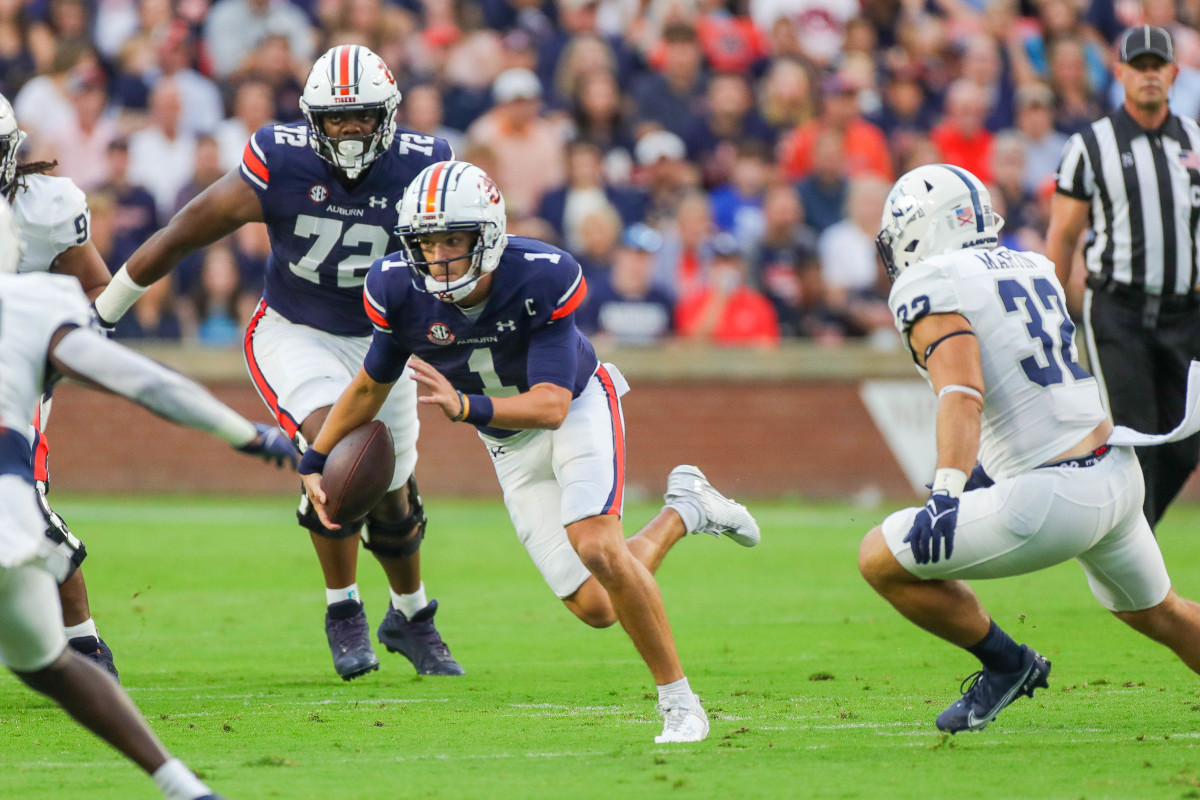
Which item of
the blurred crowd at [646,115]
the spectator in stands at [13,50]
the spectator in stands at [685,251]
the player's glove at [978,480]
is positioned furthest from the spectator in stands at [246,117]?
the player's glove at [978,480]

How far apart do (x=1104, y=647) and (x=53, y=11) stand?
1116cm

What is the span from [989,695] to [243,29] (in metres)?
11.2

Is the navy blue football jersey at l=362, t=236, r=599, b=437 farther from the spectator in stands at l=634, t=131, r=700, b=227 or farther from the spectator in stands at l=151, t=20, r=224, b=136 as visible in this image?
the spectator in stands at l=151, t=20, r=224, b=136

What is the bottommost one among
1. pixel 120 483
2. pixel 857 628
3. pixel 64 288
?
pixel 120 483

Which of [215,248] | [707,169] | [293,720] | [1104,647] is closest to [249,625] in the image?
[293,720]

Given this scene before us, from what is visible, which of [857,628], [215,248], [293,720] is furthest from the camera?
[215,248]

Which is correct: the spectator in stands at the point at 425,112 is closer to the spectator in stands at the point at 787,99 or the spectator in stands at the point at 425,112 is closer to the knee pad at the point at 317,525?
the spectator in stands at the point at 787,99

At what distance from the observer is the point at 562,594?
5.25m

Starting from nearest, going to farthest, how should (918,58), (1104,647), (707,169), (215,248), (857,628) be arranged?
(1104,647), (857,628), (215,248), (707,169), (918,58)

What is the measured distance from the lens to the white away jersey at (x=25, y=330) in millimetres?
3492

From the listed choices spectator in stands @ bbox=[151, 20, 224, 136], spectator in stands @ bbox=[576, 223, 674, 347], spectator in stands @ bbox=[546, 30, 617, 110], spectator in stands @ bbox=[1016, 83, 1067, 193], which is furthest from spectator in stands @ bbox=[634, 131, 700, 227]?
spectator in stands @ bbox=[151, 20, 224, 136]

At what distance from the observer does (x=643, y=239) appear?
12398 millimetres

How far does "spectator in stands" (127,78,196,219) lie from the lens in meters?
13.0

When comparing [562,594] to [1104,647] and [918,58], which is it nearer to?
[1104,647]
